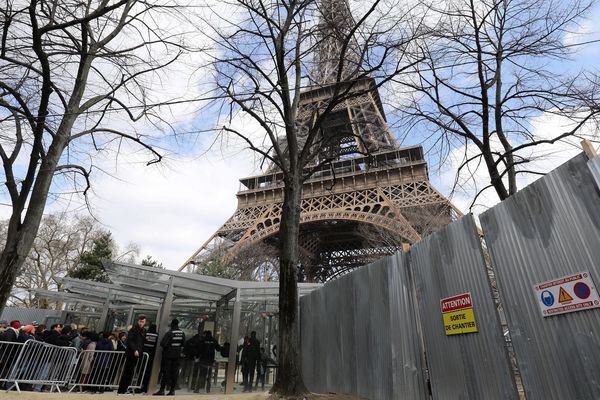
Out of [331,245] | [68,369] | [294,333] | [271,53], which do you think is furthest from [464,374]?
[331,245]

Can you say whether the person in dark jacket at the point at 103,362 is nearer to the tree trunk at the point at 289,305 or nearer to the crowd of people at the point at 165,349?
the crowd of people at the point at 165,349

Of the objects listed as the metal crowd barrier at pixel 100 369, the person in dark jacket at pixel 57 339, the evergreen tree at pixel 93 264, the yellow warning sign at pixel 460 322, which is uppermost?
the evergreen tree at pixel 93 264

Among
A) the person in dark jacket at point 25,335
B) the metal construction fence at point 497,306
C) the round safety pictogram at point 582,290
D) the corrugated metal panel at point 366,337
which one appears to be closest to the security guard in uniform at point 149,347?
the person in dark jacket at point 25,335

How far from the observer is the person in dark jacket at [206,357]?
9039 mm

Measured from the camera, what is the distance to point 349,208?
25.5 metres

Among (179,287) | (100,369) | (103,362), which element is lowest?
(100,369)

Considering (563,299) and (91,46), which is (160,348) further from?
(563,299)

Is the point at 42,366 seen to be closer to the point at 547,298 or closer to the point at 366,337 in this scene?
the point at 366,337

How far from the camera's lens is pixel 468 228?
3912 mm

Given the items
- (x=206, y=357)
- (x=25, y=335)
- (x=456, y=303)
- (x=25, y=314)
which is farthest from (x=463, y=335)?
(x=25, y=314)

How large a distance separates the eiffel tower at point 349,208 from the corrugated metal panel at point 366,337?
10.9 meters

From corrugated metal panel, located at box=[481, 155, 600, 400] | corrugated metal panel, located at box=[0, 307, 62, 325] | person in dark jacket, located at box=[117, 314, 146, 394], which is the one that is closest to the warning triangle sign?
corrugated metal panel, located at box=[481, 155, 600, 400]

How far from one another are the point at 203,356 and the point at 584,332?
27.6ft

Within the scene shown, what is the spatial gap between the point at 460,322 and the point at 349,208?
2174 centimetres
